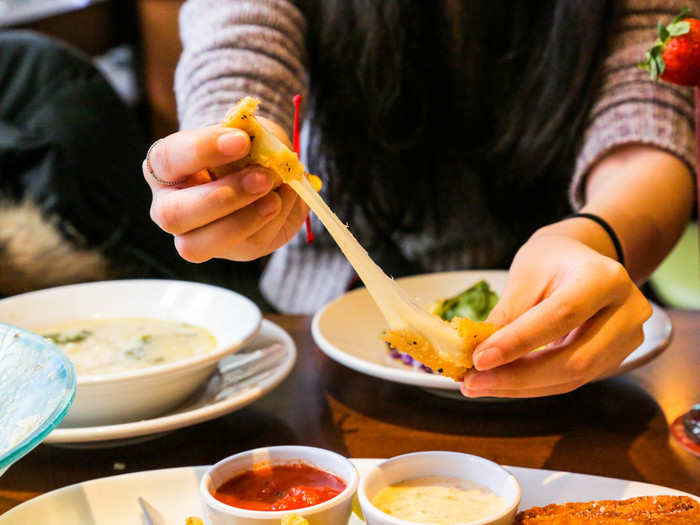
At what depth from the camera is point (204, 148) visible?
29.7 inches

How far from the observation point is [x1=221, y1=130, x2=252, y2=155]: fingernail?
2.46 feet

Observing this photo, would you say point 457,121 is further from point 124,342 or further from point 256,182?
point 256,182

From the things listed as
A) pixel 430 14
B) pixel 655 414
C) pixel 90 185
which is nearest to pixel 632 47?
pixel 430 14

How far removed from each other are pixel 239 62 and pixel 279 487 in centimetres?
77

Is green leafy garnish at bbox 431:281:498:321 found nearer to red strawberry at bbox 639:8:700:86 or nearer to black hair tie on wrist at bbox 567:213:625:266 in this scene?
black hair tie on wrist at bbox 567:213:625:266

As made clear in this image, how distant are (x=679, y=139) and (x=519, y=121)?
0.95 ft

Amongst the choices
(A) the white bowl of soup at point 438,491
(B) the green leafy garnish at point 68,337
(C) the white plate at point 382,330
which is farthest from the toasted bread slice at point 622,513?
(B) the green leafy garnish at point 68,337

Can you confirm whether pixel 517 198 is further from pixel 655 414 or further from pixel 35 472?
pixel 35 472

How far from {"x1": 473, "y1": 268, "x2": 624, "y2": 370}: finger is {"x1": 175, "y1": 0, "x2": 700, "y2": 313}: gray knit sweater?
646 mm

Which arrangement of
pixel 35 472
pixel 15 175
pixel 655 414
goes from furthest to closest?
pixel 15 175
pixel 655 414
pixel 35 472

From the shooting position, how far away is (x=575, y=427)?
3.36 feet

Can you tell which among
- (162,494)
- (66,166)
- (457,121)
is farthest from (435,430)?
(66,166)

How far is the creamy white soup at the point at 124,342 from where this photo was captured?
42.9 inches

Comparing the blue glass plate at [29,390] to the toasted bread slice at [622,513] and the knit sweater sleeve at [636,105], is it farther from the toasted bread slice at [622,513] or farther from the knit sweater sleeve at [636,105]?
the knit sweater sleeve at [636,105]
